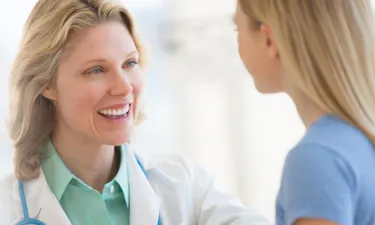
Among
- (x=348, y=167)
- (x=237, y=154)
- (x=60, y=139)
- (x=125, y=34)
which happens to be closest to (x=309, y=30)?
(x=348, y=167)

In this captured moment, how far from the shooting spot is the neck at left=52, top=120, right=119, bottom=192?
4.62 ft

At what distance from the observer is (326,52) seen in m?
0.90

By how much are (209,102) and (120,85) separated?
0.91 m

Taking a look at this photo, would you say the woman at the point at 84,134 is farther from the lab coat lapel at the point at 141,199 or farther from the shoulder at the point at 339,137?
the shoulder at the point at 339,137

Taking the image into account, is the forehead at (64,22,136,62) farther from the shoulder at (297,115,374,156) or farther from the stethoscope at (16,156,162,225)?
the shoulder at (297,115,374,156)

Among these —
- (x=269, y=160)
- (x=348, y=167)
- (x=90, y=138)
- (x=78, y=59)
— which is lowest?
(x=269, y=160)

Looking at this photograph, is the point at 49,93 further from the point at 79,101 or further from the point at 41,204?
the point at 41,204

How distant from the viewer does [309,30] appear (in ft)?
2.94

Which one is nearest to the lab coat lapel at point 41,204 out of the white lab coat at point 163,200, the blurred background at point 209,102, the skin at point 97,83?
the white lab coat at point 163,200

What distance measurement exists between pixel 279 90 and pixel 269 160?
4.19 feet

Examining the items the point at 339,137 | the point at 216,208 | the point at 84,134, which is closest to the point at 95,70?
the point at 84,134

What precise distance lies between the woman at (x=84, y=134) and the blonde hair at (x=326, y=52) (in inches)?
20.3

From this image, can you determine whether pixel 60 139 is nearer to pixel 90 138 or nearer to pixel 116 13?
pixel 90 138

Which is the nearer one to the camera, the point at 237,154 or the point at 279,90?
the point at 279,90
